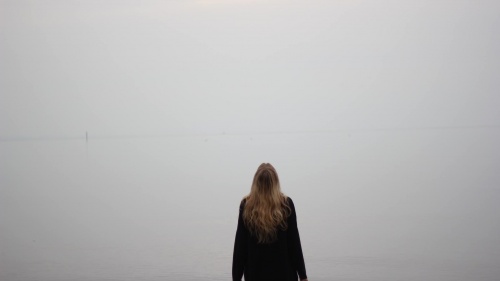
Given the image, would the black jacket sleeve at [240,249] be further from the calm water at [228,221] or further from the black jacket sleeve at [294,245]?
the calm water at [228,221]

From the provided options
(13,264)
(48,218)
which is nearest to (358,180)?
(48,218)

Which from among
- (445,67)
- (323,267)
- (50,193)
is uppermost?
(445,67)

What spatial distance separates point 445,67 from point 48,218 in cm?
16612

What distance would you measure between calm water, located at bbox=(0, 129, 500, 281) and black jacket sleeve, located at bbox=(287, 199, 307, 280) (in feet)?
13.4

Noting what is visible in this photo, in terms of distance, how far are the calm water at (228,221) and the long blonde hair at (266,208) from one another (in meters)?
4.34

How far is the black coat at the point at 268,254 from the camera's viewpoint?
4703 millimetres

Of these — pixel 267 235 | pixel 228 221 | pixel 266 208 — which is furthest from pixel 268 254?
pixel 228 221

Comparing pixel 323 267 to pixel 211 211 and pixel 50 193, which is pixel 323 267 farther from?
pixel 50 193

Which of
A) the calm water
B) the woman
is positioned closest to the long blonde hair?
the woman

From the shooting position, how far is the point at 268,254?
4.72 m

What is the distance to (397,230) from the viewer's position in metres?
12.4

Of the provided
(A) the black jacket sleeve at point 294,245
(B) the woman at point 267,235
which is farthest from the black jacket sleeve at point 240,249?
(A) the black jacket sleeve at point 294,245

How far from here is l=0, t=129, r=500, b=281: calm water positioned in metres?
9.46

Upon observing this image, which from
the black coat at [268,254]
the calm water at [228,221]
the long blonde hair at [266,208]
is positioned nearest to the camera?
the long blonde hair at [266,208]
